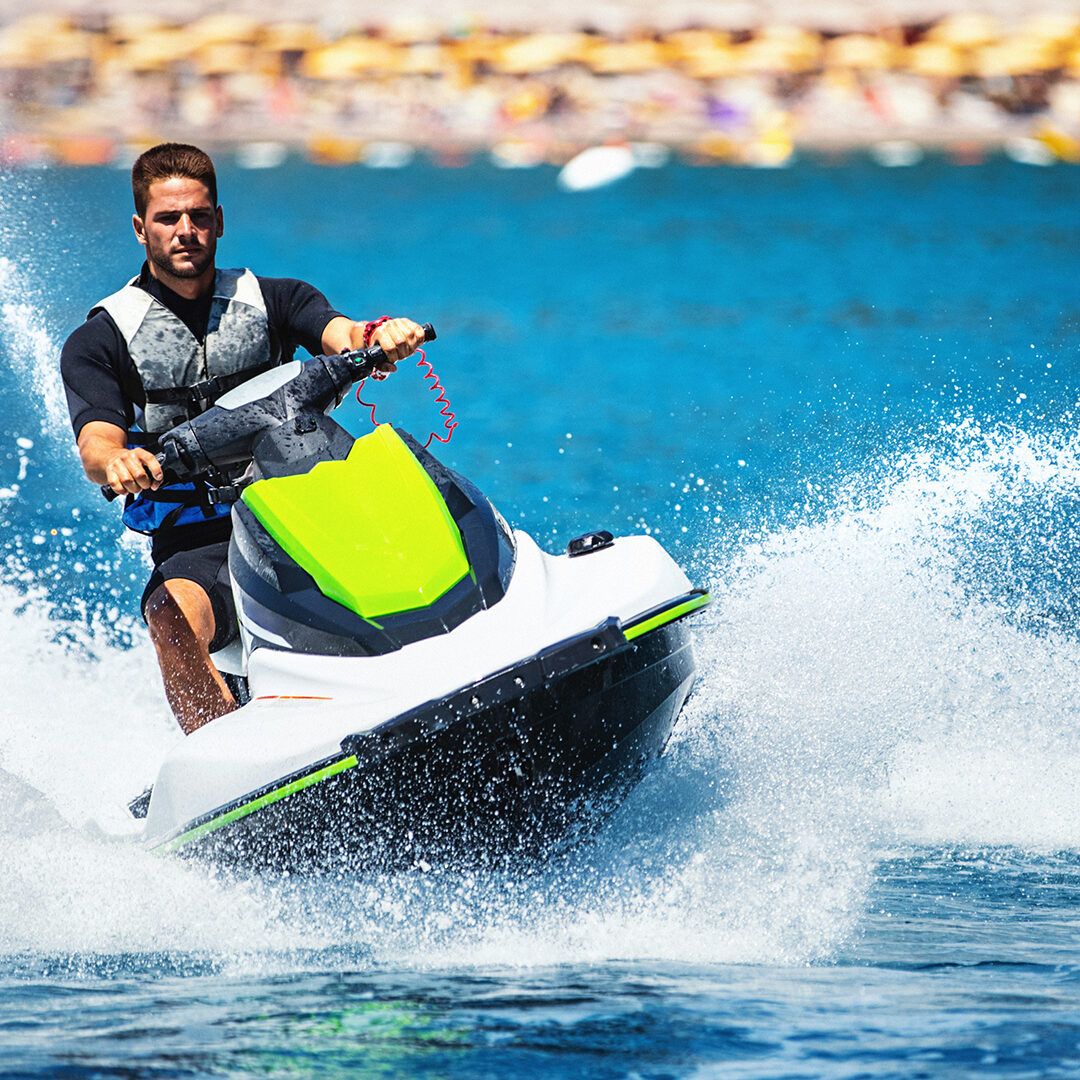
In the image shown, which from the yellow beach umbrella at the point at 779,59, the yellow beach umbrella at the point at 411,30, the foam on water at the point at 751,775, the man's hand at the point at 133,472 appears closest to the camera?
the foam on water at the point at 751,775

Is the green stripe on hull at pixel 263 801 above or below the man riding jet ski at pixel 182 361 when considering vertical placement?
below

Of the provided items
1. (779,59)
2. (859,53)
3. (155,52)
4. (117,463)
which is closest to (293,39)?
(155,52)

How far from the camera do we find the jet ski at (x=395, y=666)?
102 inches

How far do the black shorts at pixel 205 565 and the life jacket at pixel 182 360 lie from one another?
3 centimetres

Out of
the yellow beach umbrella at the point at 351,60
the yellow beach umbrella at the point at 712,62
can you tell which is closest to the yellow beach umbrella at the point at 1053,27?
the yellow beach umbrella at the point at 712,62

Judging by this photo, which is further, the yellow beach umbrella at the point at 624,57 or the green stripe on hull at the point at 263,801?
the yellow beach umbrella at the point at 624,57

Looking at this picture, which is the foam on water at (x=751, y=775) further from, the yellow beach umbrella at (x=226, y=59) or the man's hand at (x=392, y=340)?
the yellow beach umbrella at (x=226, y=59)

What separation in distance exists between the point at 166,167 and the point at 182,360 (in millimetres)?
418

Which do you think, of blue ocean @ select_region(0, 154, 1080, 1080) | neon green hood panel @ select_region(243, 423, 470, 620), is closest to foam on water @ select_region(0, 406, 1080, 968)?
blue ocean @ select_region(0, 154, 1080, 1080)

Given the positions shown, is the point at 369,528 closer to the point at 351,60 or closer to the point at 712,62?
the point at 712,62

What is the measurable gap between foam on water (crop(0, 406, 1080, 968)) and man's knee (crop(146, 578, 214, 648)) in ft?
1.35

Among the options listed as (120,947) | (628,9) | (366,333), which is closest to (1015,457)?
(366,333)

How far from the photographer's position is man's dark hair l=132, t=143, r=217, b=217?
3.22m

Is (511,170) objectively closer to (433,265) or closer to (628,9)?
(628,9)
